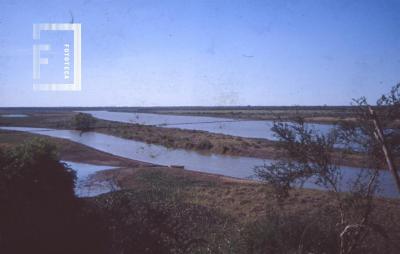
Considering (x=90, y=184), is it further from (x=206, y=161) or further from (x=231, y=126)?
(x=231, y=126)

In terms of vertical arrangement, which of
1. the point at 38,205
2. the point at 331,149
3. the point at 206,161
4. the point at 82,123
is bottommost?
the point at 206,161

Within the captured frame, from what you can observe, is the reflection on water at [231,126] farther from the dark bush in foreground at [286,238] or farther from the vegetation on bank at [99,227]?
the dark bush in foreground at [286,238]

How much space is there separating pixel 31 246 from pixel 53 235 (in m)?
0.80

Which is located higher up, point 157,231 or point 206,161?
point 157,231

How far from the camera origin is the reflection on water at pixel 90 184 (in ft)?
83.2

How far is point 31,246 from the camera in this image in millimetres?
12469

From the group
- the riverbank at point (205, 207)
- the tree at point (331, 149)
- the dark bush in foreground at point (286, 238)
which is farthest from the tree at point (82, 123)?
the tree at point (331, 149)

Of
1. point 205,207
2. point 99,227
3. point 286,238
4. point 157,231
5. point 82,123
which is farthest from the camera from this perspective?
point 82,123

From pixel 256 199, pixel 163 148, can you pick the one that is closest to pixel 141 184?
pixel 256 199

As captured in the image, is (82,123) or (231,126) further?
(231,126)

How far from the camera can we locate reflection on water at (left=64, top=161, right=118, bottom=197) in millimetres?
25355

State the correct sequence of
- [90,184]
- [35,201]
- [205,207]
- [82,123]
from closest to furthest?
[35,201], [205,207], [90,184], [82,123]

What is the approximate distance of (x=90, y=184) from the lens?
2827 centimetres

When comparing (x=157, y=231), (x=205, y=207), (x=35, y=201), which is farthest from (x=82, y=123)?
(x=157, y=231)
